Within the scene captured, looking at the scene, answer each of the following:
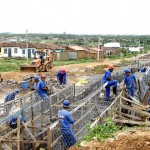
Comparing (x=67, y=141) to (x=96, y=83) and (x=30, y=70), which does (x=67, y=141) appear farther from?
(x=30, y=70)

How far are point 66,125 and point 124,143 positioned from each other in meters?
2.25

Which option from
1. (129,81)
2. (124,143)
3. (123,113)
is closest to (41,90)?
(123,113)

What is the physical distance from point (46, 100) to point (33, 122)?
4.55 feet

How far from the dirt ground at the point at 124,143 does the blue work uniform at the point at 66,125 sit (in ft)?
5.15

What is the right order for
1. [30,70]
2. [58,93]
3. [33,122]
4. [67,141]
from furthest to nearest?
[30,70]
[58,93]
[33,122]
[67,141]

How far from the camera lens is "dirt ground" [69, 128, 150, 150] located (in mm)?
7844

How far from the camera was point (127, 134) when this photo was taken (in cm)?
892

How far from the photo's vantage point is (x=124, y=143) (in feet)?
26.5

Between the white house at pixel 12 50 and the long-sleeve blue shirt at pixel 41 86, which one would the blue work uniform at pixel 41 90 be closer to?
the long-sleeve blue shirt at pixel 41 86

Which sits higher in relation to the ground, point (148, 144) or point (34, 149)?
point (148, 144)

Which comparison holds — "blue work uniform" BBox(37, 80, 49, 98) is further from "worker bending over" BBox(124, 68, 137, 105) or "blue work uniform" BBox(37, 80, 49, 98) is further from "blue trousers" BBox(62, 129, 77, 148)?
"blue trousers" BBox(62, 129, 77, 148)

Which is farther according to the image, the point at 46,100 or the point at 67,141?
the point at 46,100

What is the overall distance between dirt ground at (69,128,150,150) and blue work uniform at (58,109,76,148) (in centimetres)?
157

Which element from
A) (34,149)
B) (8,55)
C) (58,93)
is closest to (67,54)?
(8,55)
